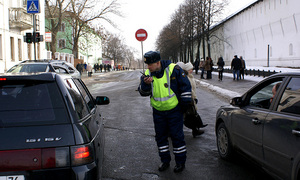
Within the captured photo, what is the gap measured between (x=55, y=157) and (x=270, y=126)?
234cm

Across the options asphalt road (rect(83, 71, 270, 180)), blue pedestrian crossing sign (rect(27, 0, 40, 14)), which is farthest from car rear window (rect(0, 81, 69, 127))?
blue pedestrian crossing sign (rect(27, 0, 40, 14))

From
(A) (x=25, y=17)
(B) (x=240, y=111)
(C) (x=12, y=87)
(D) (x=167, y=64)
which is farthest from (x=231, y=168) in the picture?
(A) (x=25, y=17)

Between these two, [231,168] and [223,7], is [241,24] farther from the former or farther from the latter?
[231,168]

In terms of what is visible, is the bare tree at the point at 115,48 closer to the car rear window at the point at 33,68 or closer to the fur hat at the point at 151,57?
the car rear window at the point at 33,68

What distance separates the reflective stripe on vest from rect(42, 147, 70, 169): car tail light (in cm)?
206

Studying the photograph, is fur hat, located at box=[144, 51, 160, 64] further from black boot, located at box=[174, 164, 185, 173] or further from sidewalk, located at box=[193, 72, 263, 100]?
sidewalk, located at box=[193, 72, 263, 100]

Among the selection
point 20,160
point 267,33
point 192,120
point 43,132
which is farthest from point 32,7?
point 267,33

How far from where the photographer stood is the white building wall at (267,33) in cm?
3919

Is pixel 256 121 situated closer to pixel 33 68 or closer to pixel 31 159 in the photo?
pixel 31 159

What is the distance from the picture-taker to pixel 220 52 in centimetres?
6831

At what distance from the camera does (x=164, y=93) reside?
4.52m

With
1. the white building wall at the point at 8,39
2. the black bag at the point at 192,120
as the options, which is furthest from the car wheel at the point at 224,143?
the white building wall at the point at 8,39

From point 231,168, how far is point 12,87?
329 centimetres

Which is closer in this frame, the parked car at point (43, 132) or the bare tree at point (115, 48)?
the parked car at point (43, 132)
